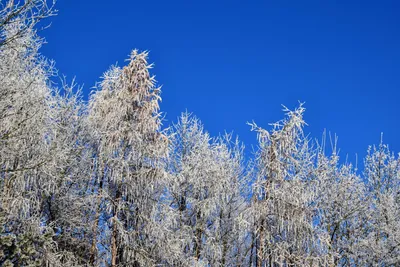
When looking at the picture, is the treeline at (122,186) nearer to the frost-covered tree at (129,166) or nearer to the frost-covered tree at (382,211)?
the frost-covered tree at (129,166)

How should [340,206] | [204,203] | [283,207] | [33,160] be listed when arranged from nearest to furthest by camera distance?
[33,160], [283,207], [204,203], [340,206]

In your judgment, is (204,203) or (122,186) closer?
(122,186)

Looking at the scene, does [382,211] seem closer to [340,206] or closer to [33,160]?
[340,206]

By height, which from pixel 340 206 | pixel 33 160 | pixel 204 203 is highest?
pixel 340 206

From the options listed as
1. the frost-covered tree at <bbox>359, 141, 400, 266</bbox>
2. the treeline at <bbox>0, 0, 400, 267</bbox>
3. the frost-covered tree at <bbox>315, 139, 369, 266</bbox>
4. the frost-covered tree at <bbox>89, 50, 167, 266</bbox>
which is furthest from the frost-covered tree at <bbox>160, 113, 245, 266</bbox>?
the frost-covered tree at <bbox>359, 141, 400, 266</bbox>

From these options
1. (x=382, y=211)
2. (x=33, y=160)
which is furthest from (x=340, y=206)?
(x=33, y=160)

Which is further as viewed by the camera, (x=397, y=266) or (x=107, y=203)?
(x=397, y=266)

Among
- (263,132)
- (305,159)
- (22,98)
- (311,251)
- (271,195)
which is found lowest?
(311,251)

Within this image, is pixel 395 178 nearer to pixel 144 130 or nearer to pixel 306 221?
pixel 306 221

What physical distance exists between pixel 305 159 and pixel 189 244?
532 cm

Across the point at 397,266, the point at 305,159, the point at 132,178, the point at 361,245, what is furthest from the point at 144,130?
the point at 397,266

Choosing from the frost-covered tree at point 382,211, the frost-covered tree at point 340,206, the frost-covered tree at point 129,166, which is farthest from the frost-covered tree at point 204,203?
the frost-covered tree at point 382,211

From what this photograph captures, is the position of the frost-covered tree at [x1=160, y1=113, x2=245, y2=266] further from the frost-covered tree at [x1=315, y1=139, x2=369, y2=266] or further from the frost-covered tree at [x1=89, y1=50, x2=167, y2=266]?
the frost-covered tree at [x1=315, y1=139, x2=369, y2=266]

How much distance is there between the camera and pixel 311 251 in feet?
44.7
